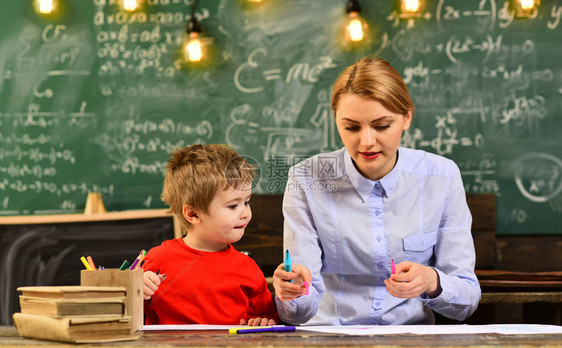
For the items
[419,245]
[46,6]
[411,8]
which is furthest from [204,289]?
[46,6]

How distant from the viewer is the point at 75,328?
1.11m

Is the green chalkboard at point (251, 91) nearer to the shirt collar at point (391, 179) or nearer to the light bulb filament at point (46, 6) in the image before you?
the light bulb filament at point (46, 6)

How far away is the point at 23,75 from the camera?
3.34m

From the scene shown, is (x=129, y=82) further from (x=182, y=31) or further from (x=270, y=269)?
(x=270, y=269)

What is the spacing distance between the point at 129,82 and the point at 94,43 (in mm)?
313

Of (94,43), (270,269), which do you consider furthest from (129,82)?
(270,269)

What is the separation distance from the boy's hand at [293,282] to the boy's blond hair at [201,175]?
0.37 metres

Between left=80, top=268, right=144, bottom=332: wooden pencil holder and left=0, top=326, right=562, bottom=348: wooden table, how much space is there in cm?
7

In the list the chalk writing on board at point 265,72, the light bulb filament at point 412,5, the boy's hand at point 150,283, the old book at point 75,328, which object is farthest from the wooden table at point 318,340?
the light bulb filament at point 412,5

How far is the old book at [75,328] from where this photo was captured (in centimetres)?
111

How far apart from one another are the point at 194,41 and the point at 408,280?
2.23m

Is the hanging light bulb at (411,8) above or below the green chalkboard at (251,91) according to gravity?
above

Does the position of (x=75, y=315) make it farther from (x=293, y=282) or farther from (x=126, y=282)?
(x=293, y=282)

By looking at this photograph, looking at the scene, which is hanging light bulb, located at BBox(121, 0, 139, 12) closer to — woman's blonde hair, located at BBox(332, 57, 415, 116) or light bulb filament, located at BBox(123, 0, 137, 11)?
light bulb filament, located at BBox(123, 0, 137, 11)
